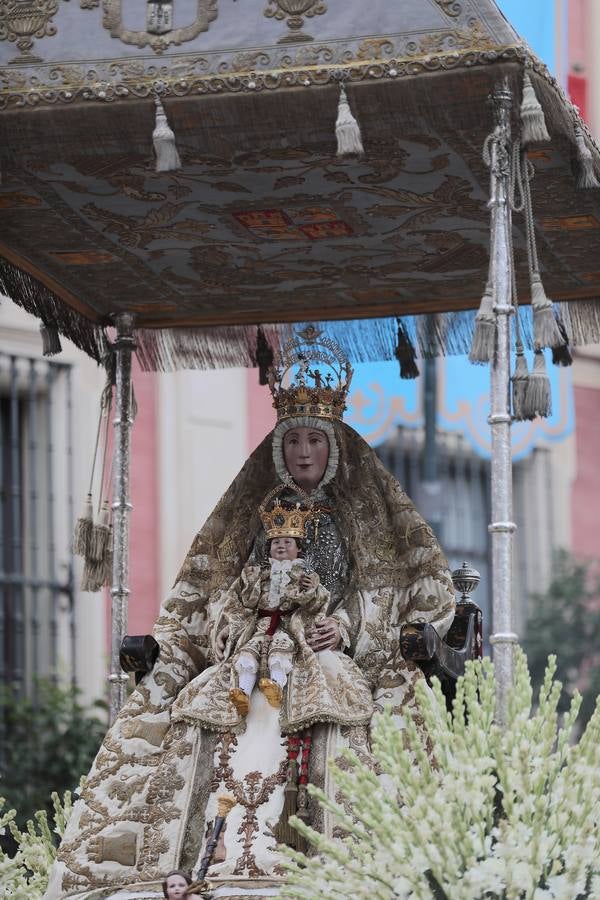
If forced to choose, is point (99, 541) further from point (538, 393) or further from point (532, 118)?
point (532, 118)

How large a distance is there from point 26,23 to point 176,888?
3.10 m

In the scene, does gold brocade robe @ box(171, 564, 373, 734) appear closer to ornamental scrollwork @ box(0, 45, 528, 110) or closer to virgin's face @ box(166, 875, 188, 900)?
virgin's face @ box(166, 875, 188, 900)

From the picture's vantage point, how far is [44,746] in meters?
15.4

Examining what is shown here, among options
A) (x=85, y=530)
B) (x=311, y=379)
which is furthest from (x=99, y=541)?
(x=311, y=379)

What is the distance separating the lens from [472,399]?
57.4 ft

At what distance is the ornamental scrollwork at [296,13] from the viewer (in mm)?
7301

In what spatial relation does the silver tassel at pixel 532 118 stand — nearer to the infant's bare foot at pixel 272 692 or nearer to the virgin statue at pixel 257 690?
the virgin statue at pixel 257 690

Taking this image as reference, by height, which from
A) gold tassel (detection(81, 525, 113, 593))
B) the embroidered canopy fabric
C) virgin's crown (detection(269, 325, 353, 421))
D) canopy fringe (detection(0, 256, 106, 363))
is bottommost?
gold tassel (detection(81, 525, 113, 593))

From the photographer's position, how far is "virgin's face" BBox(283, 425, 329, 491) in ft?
27.7

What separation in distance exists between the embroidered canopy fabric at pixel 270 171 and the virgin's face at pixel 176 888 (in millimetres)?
2563

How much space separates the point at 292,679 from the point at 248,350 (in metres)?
2.51

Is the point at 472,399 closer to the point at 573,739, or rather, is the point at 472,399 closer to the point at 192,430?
the point at 192,430

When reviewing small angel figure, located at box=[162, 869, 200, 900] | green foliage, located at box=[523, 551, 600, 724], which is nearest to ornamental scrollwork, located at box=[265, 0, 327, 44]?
small angel figure, located at box=[162, 869, 200, 900]

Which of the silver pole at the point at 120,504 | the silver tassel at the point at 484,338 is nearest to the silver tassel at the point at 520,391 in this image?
the silver tassel at the point at 484,338
